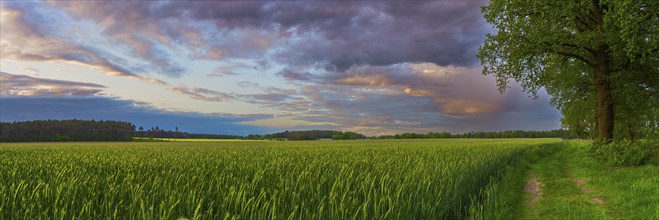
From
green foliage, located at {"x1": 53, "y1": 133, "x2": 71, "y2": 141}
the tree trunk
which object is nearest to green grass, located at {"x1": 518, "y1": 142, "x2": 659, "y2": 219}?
the tree trunk

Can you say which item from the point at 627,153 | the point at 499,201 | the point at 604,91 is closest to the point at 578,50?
the point at 604,91

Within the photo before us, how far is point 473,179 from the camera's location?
11250 millimetres

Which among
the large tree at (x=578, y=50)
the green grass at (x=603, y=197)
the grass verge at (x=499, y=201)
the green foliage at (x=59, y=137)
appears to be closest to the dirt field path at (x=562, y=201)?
the green grass at (x=603, y=197)

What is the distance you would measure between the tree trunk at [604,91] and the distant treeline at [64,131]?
4816 inches

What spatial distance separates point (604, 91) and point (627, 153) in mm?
8331

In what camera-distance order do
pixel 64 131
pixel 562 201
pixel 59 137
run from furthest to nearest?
pixel 64 131 < pixel 59 137 < pixel 562 201

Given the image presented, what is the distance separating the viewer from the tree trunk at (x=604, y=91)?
25.2 meters

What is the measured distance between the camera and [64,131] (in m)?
119

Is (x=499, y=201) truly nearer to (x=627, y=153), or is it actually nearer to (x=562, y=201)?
(x=562, y=201)

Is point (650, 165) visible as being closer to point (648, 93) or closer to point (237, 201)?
point (648, 93)

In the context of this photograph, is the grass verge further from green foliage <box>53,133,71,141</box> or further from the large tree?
green foliage <box>53,133,71,141</box>

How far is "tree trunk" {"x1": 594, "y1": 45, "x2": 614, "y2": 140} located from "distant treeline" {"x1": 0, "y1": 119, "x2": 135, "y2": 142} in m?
122

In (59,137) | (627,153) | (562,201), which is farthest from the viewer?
(59,137)

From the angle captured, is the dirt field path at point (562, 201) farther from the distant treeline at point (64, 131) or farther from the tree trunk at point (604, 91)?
the distant treeline at point (64, 131)
